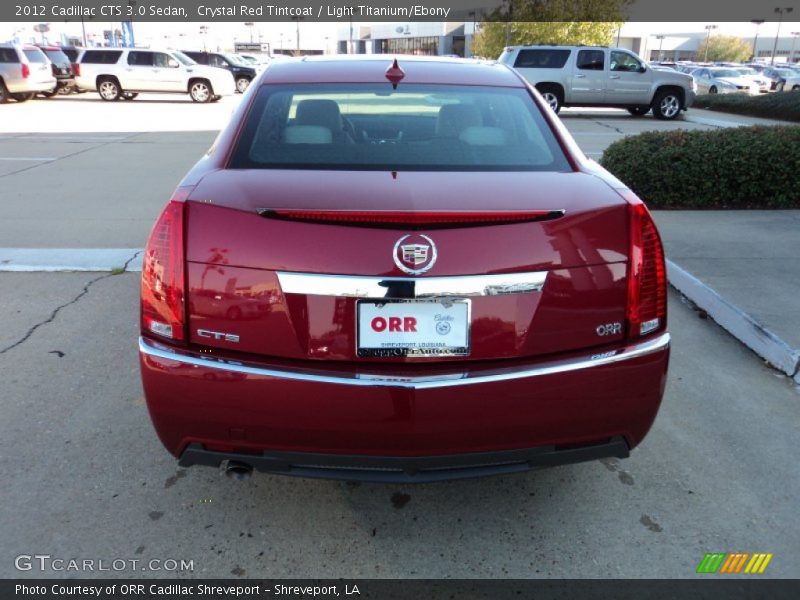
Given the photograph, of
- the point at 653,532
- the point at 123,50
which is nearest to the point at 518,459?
the point at 653,532

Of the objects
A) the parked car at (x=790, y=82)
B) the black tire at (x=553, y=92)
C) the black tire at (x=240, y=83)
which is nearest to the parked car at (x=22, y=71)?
the black tire at (x=240, y=83)

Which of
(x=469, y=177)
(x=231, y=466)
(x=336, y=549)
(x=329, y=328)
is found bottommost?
(x=336, y=549)

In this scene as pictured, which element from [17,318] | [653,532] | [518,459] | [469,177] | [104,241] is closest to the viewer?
[518,459]

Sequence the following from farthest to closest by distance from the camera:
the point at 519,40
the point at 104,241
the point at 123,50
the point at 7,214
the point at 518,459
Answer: the point at 519,40 < the point at 123,50 < the point at 7,214 < the point at 104,241 < the point at 518,459

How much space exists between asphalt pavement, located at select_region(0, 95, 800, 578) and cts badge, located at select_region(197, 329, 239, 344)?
2.91ft

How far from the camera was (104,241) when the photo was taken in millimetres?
6352

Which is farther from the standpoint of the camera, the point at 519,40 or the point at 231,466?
the point at 519,40

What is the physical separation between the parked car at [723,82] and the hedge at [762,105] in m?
8.70

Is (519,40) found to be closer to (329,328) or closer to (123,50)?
(123,50)

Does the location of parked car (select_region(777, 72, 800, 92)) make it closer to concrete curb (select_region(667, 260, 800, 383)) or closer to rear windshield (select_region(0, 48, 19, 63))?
rear windshield (select_region(0, 48, 19, 63))

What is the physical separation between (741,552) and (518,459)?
102cm

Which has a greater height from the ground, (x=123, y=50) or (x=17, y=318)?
(x=123, y=50)

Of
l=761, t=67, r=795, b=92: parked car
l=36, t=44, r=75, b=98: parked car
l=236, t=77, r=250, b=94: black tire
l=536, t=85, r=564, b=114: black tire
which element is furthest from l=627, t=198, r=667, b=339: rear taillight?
l=761, t=67, r=795, b=92: parked car

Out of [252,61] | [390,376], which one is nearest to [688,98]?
[390,376]
